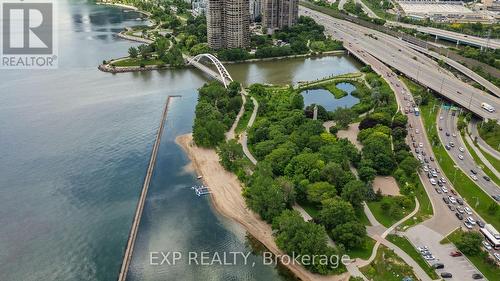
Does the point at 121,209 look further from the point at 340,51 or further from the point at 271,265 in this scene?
the point at 340,51

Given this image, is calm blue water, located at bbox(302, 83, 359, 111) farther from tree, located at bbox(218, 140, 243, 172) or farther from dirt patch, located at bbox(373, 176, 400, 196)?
tree, located at bbox(218, 140, 243, 172)

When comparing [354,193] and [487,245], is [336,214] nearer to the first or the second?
[354,193]

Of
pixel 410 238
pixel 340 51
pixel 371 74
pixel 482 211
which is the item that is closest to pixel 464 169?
pixel 482 211

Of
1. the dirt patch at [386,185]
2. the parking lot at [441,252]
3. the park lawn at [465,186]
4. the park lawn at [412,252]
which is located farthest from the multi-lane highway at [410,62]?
the park lawn at [412,252]

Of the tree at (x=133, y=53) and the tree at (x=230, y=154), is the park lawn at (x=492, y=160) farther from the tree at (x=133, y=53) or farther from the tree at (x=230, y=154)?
the tree at (x=133, y=53)

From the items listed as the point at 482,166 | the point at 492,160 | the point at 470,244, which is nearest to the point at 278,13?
the point at 492,160
